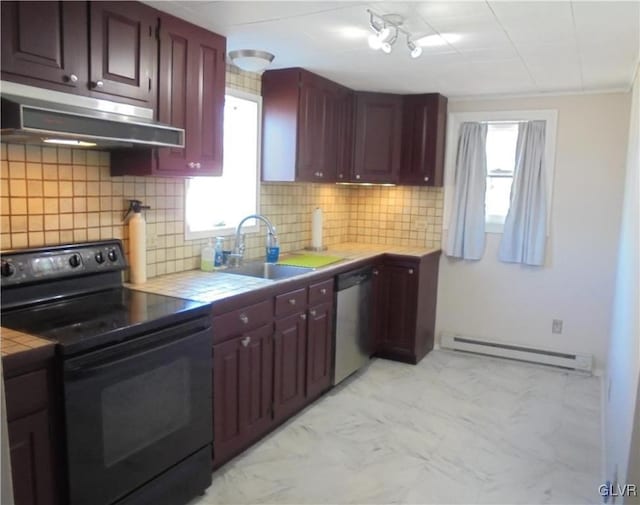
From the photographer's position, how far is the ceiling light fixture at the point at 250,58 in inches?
118

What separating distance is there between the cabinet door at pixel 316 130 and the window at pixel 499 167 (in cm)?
141

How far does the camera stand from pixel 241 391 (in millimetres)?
2643

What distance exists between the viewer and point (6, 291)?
1987mm

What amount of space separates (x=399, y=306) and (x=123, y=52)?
9.39ft

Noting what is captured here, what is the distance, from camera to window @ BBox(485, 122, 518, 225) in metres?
4.30

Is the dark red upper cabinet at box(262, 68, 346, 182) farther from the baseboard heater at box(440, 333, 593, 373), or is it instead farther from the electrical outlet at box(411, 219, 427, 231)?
the baseboard heater at box(440, 333, 593, 373)

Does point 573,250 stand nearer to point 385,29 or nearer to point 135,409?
point 385,29

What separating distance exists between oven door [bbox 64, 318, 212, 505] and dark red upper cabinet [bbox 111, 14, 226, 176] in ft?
2.72

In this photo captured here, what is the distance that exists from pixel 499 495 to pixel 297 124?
2549 millimetres

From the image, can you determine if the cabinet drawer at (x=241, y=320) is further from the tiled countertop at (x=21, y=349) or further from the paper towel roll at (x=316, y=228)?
the paper towel roll at (x=316, y=228)

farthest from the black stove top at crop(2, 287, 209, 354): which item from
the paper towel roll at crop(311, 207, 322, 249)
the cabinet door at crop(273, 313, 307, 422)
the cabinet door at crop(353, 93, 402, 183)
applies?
the cabinet door at crop(353, 93, 402, 183)

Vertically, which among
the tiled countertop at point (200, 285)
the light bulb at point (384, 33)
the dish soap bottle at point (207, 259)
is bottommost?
the tiled countertop at point (200, 285)

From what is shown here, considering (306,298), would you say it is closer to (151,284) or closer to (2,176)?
(151,284)

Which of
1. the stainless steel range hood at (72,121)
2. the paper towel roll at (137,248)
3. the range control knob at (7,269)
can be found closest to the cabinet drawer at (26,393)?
the range control knob at (7,269)
